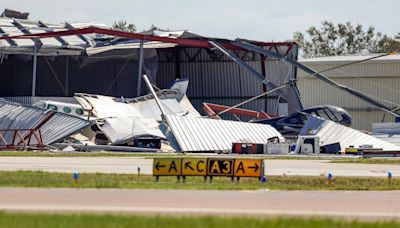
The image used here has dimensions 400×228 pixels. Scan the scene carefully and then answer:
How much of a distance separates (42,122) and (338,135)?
18.7m

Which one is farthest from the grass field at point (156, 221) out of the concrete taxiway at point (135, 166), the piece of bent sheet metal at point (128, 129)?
the piece of bent sheet metal at point (128, 129)

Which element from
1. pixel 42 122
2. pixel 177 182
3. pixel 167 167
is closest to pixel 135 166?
pixel 167 167

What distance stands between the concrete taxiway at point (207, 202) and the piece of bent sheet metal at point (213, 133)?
104 feet

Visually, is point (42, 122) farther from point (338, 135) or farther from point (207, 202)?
point (207, 202)

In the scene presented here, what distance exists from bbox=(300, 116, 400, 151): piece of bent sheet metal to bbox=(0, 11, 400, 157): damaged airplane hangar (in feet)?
0.28

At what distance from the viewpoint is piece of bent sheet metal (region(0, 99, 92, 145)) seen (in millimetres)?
63094

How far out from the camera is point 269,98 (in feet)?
279

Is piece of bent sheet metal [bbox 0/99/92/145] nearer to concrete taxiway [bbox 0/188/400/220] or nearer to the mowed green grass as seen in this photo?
the mowed green grass

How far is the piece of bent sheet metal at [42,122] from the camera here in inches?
2484

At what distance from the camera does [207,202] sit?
80.6 feet

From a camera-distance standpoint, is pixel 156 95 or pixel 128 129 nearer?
pixel 128 129

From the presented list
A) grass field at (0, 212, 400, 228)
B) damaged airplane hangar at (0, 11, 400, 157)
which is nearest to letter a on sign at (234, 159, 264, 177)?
grass field at (0, 212, 400, 228)

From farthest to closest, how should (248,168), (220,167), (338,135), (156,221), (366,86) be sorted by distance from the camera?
1. (366,86)
2. (338,135)
3. (248,168)
4. (220,167)
5. (156,221)

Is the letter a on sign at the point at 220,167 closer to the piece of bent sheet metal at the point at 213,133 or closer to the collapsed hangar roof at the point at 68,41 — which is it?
the piece of bent sheet metal at the point at 213,133
